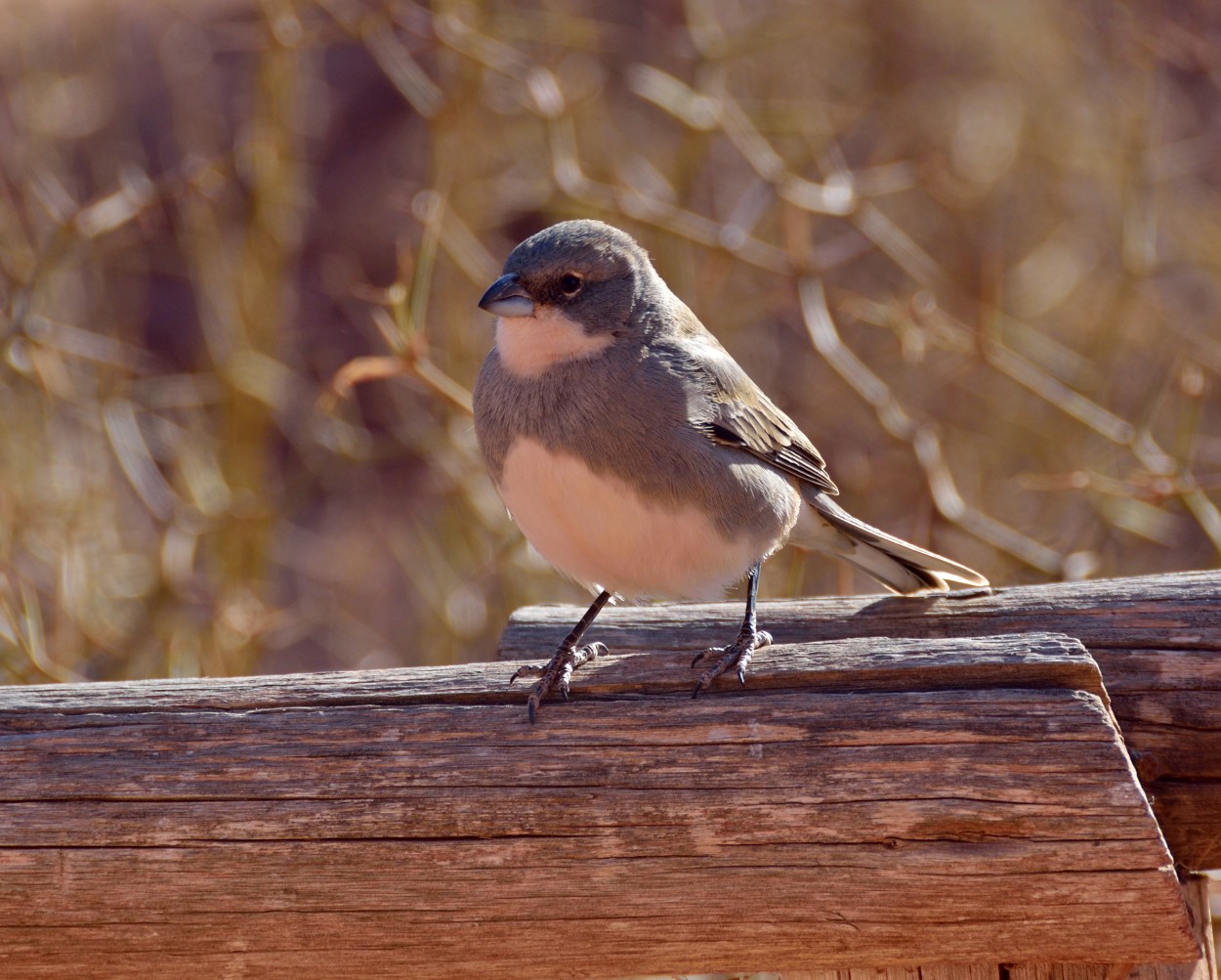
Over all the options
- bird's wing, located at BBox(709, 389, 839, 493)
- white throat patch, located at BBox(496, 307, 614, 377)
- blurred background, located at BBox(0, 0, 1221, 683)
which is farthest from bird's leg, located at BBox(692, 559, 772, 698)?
blurred background, located at BBox(0, 0, 1221, 683)

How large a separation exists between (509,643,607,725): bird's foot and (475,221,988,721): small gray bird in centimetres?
1

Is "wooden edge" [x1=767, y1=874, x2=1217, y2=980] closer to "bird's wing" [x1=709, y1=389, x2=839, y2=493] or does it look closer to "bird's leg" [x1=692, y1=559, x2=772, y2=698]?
"bird's leg" [x1=692, y1=559, x2=772, y2=698]

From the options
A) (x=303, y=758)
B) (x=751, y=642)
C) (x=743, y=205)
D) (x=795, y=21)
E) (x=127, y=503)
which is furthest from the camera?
(x=127, y=503)

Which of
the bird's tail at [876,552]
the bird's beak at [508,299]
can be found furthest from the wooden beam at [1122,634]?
the bird's beak at [508,299]

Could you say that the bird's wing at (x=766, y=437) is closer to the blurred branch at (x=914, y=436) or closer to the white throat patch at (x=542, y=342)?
the white throat patch at (x=542, y=342)

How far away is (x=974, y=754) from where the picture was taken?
2.09 metres

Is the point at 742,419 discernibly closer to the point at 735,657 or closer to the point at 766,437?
the point at 766,437

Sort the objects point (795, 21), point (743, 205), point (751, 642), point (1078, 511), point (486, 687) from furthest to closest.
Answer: point (1078, 511) < point (795, 21) < point (743, 205) < point (751, 642) < point (486, 687)

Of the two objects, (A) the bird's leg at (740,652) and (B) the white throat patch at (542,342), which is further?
(B) the white throat patch at (542,342)

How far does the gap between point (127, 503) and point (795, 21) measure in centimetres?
481

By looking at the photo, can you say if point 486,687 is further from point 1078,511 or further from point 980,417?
point 980,417

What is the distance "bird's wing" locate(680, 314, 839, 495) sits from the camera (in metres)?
3.19

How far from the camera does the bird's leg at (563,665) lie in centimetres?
247

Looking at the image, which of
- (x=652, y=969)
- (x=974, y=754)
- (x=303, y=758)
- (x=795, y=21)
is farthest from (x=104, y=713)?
(x=795, y=21)
